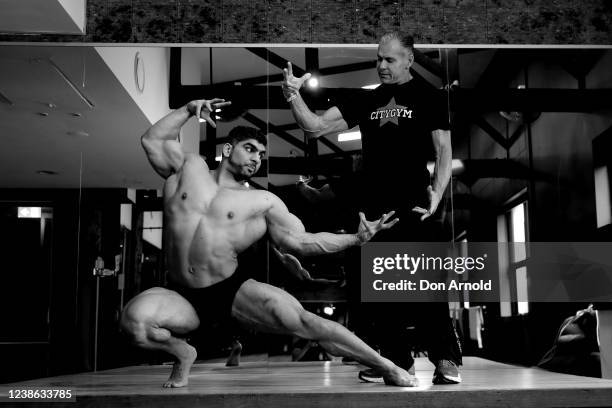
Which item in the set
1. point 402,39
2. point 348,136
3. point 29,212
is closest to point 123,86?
point 29,212

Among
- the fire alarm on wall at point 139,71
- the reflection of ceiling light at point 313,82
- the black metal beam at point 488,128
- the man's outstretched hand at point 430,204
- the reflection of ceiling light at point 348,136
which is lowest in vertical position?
the man's outstretched hand at point 430,204

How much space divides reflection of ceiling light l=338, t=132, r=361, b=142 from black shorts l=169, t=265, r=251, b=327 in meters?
1.15

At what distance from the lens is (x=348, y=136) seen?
374cm

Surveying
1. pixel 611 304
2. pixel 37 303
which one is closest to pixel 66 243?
pixel 37 303

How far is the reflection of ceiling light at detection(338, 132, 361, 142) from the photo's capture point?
146 inches

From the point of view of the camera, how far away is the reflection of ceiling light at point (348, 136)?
3703mm

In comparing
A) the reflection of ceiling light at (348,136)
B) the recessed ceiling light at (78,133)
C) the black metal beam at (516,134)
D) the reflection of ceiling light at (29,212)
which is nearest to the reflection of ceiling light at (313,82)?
the reflection of ceiling light at (348,136)

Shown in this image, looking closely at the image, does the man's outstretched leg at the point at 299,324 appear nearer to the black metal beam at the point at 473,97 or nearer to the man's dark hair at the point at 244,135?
the man's dark hair at the point at 244,135

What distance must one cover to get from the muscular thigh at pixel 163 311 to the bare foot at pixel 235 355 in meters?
0.86

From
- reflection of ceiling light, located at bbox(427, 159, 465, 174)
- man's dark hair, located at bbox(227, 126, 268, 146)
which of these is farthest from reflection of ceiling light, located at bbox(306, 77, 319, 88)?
reflection of ceiling light, located at bbox(427, 159, 465, 174)

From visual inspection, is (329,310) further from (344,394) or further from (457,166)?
(344,394)

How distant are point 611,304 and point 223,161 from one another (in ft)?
7.30

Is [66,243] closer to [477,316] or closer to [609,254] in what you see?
[477,316]

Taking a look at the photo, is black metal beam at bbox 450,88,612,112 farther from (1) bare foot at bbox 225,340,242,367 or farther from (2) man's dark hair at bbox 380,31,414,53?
(1) bare foot at bbox 225,340,242,367
